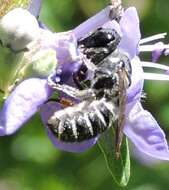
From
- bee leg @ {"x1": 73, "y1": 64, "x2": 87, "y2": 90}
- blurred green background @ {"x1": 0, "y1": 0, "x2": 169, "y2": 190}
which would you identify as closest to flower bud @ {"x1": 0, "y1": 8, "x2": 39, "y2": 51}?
bee leg @ {"x1": 73, "y1": 64, "x2": 87, "y2": 90}

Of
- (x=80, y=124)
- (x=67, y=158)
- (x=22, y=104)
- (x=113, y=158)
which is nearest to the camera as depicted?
(x=22, y=104)

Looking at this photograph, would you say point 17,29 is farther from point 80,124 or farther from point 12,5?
point 80,124

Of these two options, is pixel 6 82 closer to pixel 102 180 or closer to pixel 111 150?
pixel 111 150

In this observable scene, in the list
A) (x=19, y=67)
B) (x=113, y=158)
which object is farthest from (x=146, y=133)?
(x=19, y=67)

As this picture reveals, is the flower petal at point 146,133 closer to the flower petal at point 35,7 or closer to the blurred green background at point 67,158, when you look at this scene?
the flower petal at point 35,7

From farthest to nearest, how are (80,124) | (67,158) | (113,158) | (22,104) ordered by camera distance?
1. (67,158)
2. (113,158)
3. (80,124)
4. (22,104)

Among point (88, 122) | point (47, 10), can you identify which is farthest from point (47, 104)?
point (47, 10)
